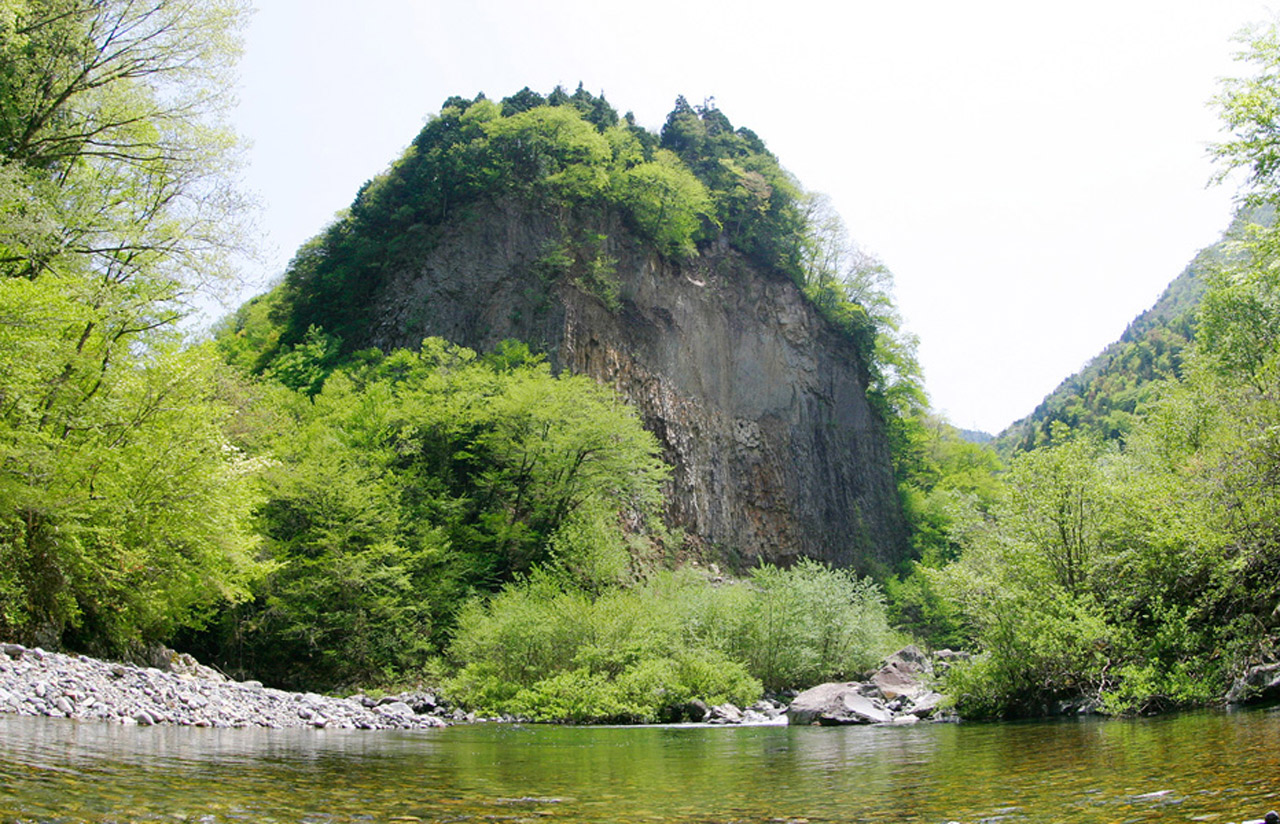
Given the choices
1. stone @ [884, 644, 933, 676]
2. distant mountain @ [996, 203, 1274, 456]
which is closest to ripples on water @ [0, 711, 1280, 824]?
stone @ [884, 644, 933, 676]

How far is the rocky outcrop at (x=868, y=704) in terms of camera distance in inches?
763

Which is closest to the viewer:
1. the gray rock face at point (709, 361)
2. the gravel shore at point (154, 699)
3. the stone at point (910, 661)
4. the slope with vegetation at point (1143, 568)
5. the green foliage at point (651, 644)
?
the gravel shore at point (154, 699)

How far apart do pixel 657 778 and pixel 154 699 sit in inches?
403

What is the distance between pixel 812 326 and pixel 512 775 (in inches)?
2161

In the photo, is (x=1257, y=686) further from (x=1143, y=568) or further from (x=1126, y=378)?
(x=1126, y=378)

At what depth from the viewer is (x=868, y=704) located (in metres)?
21.0

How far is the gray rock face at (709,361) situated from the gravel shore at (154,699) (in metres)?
27.1

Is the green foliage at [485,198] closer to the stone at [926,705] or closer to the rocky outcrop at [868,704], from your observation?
the rocky outcrop at [868,704]

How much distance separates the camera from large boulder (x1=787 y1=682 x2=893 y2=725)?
1950 centimetres

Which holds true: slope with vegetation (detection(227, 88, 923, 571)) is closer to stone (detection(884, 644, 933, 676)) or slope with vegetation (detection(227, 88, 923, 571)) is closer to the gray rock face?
the gray rock face

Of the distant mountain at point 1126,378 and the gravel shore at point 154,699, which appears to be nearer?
the gravel shore at point 154,699

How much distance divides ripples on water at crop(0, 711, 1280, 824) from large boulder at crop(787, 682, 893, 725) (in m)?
6.67

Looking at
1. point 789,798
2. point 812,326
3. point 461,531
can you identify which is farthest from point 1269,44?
point 812,326

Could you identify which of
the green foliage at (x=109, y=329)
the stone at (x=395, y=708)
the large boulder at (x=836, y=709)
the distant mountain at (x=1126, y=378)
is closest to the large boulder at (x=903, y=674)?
the large boulder at (x=836, y=709)
